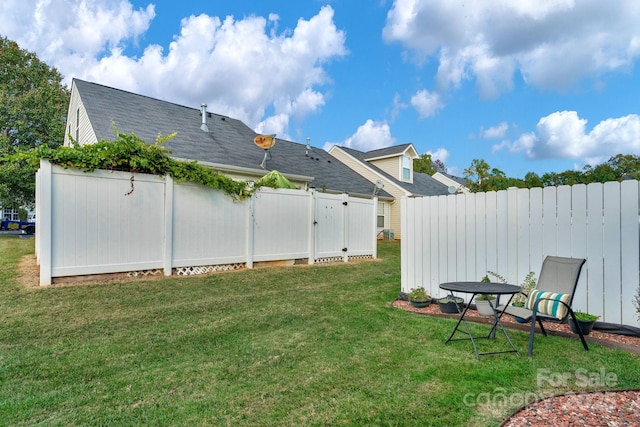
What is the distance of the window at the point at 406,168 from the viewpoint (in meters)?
22.4

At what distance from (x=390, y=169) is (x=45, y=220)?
19.4m

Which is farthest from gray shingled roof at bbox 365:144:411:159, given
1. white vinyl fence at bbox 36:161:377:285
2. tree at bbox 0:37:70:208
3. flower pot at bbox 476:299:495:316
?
tree at bbox 0:37:70:208

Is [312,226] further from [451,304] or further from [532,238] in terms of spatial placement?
[532,238]

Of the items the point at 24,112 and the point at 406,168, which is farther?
the point at 406,168

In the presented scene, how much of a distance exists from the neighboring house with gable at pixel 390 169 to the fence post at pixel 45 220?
16.2 metres

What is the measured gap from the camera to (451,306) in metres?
5.04

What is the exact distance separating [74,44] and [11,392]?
17.0 metres

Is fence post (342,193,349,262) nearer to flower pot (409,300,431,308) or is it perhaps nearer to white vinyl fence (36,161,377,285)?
white vinyl fence (36,161,377,285)

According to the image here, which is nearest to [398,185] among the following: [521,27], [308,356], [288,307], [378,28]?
[378,28]

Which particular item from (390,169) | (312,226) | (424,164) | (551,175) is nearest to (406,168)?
(390,169)

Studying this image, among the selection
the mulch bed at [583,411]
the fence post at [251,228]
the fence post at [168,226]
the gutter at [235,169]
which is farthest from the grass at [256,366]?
the gutter at [235,169]

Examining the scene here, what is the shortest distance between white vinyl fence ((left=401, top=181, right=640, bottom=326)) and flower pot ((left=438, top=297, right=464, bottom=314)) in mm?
484

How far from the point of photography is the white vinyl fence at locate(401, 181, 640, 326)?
403 cm

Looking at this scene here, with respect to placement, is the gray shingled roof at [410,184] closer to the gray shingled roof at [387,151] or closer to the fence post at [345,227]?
the gray shingled roof at [387,151]
